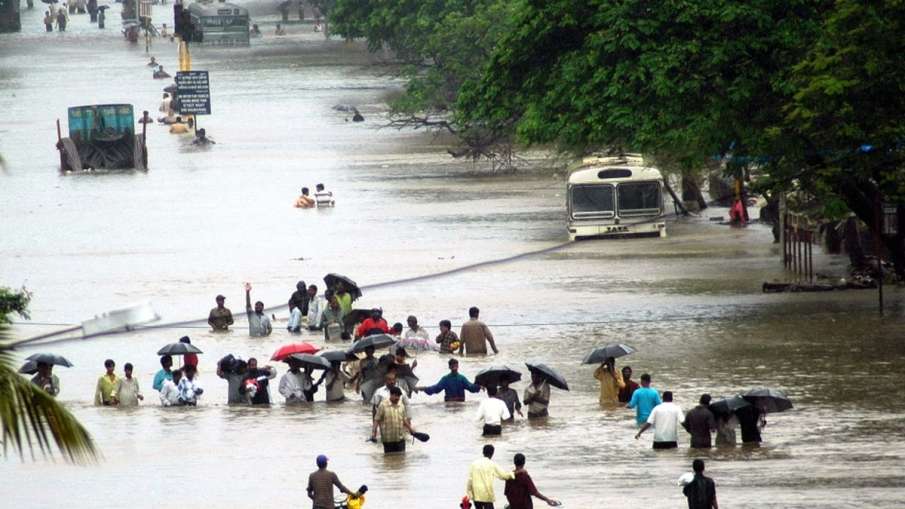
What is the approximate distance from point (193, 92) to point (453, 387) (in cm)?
4783

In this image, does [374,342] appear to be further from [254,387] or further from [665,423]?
[665,423]

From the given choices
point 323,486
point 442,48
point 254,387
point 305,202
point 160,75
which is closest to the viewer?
point 323,486

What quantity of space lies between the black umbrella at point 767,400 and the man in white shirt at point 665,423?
814 millimetres

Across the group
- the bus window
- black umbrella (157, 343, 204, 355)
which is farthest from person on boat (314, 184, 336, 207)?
black umbrella (157, 343, 204, 355)

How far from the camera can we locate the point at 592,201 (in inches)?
1795

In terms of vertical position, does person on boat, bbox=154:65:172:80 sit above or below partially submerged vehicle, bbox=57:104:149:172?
above

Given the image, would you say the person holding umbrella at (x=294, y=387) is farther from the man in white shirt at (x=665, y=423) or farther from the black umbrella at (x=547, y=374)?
the man in white shirt at (x=665, y=423)

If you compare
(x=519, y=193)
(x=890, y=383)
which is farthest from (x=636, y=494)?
(x=519, y=193)

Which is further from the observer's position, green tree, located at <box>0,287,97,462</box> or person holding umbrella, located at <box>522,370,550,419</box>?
person holding umbrella, located at <box>522,370,550,419</box>

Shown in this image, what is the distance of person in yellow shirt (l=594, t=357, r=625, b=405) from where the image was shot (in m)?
25.9

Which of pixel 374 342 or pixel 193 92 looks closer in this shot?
pixel 374 342

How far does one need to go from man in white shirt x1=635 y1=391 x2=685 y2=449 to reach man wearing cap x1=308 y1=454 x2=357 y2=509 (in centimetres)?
457

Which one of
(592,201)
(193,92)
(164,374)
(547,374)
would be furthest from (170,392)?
(193,92)

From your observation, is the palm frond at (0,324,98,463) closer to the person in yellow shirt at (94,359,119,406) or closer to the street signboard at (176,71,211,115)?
the person in yellow shirt at (94,359,119,406)
